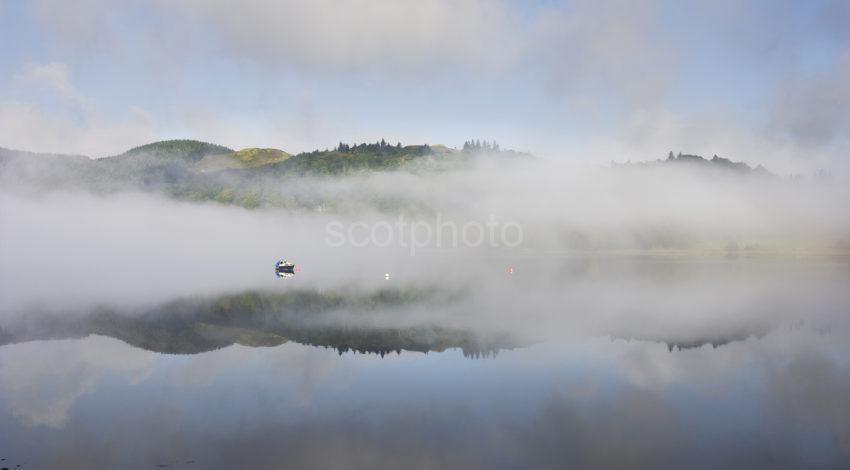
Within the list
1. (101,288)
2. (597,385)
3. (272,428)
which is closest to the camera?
(272,428)

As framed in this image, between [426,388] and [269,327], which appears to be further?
[269,327]

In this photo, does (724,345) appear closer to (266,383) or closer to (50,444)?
(266,383)

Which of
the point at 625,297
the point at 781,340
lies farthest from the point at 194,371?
the point at 625,297

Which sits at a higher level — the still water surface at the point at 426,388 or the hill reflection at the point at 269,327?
the hill reflection at the point at 269,327

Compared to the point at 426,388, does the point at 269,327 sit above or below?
above

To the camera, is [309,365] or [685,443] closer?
[685,443]

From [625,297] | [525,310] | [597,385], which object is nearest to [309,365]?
[597,385]

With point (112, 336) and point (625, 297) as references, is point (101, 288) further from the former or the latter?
point (625, 297)

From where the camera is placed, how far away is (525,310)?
59750 mm

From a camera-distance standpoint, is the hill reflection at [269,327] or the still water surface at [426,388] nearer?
the still water surface at [426,388]

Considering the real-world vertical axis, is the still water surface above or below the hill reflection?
below

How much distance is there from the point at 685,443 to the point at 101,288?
312 ft

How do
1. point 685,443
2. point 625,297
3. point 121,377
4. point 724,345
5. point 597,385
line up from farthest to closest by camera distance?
point 625,297 < point 724,345 < point 121,377 < point 597,385 < point 685,443

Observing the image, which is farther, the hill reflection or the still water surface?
the hill reflection
